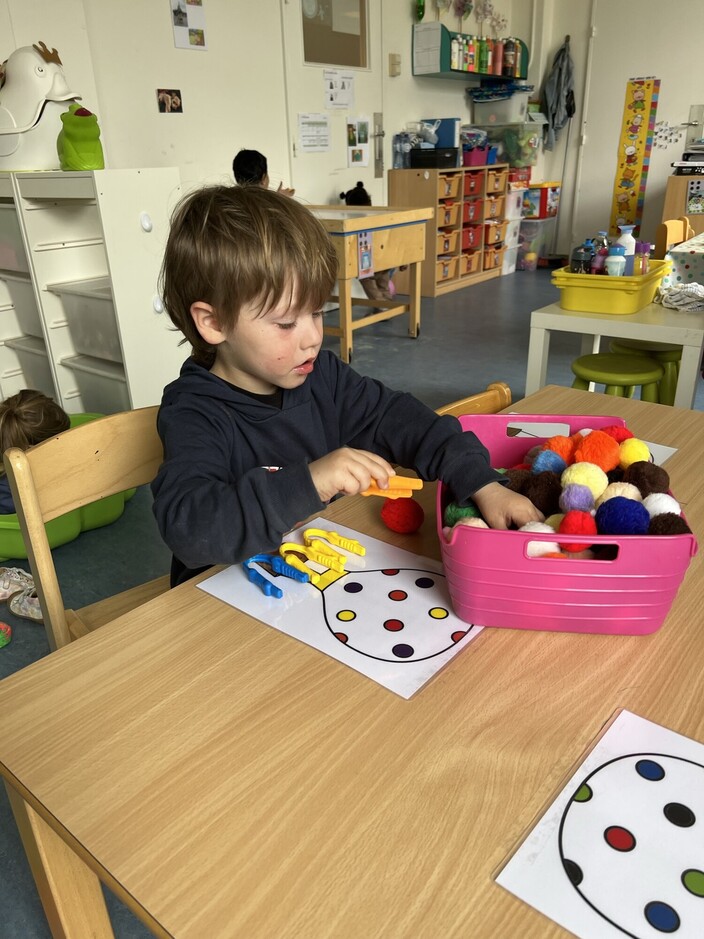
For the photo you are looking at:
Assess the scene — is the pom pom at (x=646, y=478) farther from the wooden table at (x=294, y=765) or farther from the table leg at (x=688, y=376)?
the table leg at (x=688, y=376)

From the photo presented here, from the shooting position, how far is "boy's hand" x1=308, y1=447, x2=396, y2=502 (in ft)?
2.26

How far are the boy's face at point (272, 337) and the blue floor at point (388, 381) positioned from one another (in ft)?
1.90

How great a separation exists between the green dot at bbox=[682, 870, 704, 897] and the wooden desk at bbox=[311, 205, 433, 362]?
298 centimetres

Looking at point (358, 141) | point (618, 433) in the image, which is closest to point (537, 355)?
point (618, 433)

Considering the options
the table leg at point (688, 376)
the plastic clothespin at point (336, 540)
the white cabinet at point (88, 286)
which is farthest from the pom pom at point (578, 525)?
the white cabinet at point (88, 286)

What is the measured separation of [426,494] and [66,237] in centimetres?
224

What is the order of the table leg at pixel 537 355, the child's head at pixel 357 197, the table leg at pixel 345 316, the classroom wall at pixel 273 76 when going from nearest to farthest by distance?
the table leg at pixel 537 355, the classroom wall at pixel 273 76, the table leg at pixel 345 316, the child's head at pixel 357 197

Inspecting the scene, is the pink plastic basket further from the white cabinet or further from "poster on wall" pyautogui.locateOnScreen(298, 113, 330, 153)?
"poster on wall" pyautogui.locateOnScreen(298, 113, 330, 153)

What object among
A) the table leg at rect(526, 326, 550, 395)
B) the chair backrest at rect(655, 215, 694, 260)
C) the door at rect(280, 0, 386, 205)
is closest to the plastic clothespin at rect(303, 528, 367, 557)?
the table leg at rect(526, 326, 550, 395)

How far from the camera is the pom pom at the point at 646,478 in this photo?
2.24 ft

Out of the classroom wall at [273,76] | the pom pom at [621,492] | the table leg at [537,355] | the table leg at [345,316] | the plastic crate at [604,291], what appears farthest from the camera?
the table leg at [345,316]

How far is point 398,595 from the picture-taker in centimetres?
68

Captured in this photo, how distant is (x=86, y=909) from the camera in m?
0.67

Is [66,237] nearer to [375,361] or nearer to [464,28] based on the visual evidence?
[375,361]
